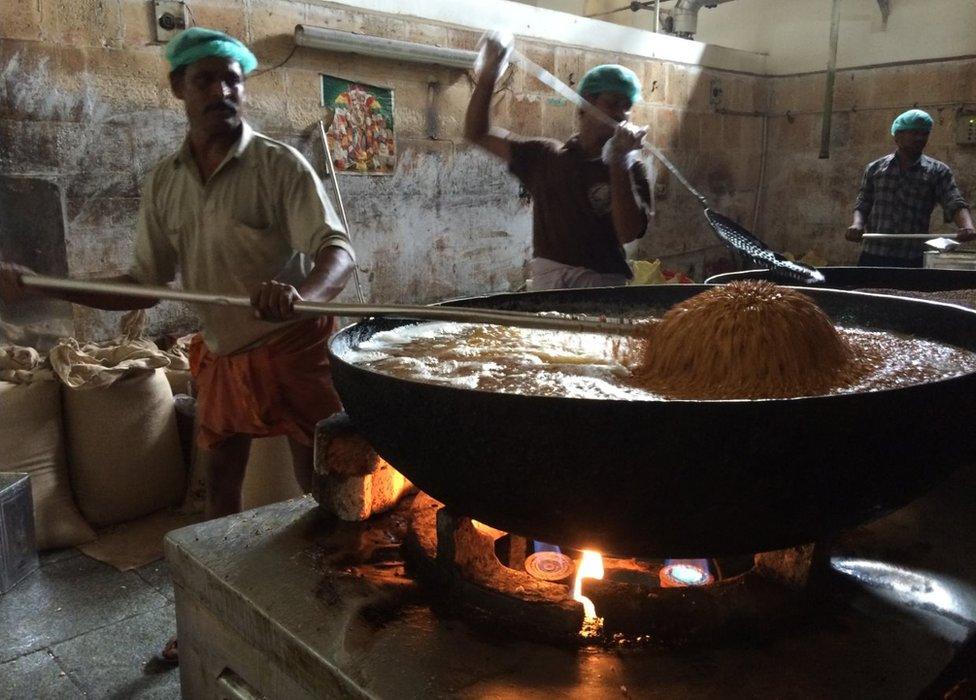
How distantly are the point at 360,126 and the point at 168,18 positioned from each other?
1362 mm

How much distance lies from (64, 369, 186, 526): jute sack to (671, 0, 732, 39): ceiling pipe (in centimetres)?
750

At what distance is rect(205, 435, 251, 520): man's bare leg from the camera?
108 inches

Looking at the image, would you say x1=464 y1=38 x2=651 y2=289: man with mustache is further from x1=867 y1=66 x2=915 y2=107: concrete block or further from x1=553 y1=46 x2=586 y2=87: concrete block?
x1=867 y1=66 x2=915 y2=107: concrete block

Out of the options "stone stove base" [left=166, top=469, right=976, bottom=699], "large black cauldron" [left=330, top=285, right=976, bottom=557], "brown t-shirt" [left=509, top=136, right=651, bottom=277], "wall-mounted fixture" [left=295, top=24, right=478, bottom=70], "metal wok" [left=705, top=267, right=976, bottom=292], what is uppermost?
"wall-mounted fixture" [left=295, top=24, right=478, bottom=70]

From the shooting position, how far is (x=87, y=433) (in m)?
3.32

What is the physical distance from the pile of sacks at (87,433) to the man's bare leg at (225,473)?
839mm

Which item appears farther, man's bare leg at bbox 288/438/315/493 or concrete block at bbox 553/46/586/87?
concrete block at bbox 553/46/586/87

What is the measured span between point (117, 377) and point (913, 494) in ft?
10.2

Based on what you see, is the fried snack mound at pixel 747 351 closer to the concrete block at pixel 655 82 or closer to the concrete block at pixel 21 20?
the concrete block at pixel 21 20

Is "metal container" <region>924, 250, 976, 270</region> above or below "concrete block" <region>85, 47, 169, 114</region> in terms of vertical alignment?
below

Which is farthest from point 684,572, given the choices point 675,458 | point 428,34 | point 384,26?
point 428,34

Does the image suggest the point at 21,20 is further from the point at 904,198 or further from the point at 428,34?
the point at 904,198

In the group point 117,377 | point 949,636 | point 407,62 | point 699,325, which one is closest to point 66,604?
point 117,377

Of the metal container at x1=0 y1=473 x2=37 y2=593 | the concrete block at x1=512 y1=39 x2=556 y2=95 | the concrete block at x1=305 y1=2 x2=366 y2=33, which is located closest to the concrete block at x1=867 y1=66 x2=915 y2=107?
the concrete block at x1=512 y1=39 x2=556 y2=95
